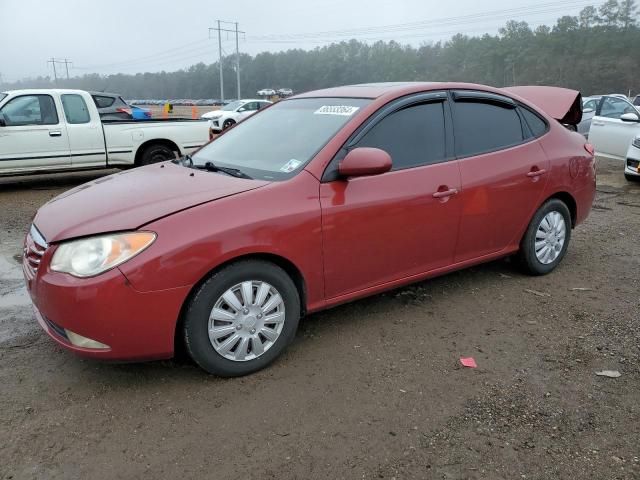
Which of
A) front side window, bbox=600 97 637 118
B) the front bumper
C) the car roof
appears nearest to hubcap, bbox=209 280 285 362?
the front bumper

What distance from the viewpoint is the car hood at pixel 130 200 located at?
2729 millimetres

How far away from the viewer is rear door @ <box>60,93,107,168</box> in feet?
29.2

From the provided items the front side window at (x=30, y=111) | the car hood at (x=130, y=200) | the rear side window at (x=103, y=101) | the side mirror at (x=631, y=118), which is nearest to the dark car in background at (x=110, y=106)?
Answer: the rear side window at (x=103, y=101)

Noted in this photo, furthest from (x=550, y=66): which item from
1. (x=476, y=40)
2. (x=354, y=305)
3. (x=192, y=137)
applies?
(x=354, y=305)

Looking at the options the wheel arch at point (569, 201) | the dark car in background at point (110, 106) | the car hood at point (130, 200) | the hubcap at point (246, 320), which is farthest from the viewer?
the dark car in background at point (110, 106)

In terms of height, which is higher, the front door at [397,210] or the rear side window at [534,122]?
the rear side window at [534,122]

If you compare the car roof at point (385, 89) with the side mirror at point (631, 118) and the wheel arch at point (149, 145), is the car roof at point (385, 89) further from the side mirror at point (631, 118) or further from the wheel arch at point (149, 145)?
the side mirror at point (631, 118)

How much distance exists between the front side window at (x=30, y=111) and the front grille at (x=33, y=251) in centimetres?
647

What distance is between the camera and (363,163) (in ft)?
10.1

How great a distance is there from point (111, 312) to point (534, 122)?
363 cm

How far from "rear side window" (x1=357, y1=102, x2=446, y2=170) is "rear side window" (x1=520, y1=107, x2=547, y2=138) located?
100 centimetres

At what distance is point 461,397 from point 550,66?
212ft

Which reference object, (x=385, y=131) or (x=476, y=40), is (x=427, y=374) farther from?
(x=476, y=40)

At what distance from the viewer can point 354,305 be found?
13.1ft
